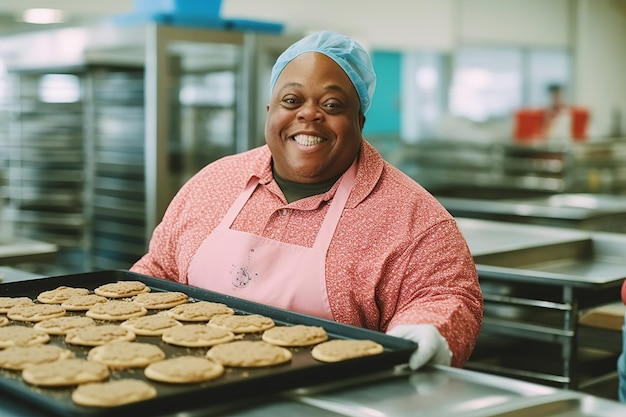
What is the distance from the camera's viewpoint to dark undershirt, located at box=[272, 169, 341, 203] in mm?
2407

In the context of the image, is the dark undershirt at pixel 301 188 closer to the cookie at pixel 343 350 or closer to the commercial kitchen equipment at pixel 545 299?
the cookie at pixel 343 350

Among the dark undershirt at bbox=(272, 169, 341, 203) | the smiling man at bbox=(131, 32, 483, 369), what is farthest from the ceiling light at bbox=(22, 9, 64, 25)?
the dark undershirt at bbox=(272, 169, 341, 203)

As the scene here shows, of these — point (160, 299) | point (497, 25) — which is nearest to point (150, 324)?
point (160, 299)

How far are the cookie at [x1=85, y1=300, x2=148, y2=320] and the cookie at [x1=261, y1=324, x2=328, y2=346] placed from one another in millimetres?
356

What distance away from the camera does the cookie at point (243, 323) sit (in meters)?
1.92

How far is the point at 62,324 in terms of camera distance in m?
1.91

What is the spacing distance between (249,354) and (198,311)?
0.41 meters

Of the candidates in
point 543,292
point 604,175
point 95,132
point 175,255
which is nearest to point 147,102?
point 95,132

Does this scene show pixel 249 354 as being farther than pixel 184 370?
Yes

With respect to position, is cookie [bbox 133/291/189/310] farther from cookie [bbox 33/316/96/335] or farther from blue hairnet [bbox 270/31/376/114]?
blue hairnet [bbox 270/31/376/114]

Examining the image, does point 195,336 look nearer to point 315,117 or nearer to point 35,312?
point 35,312

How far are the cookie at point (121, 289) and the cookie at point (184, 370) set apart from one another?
654mm

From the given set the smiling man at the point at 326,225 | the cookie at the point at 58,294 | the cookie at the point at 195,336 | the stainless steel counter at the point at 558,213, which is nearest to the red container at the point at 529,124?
the stainless steel counter at the point at 558,213

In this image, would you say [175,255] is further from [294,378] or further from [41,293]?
[294,378]
